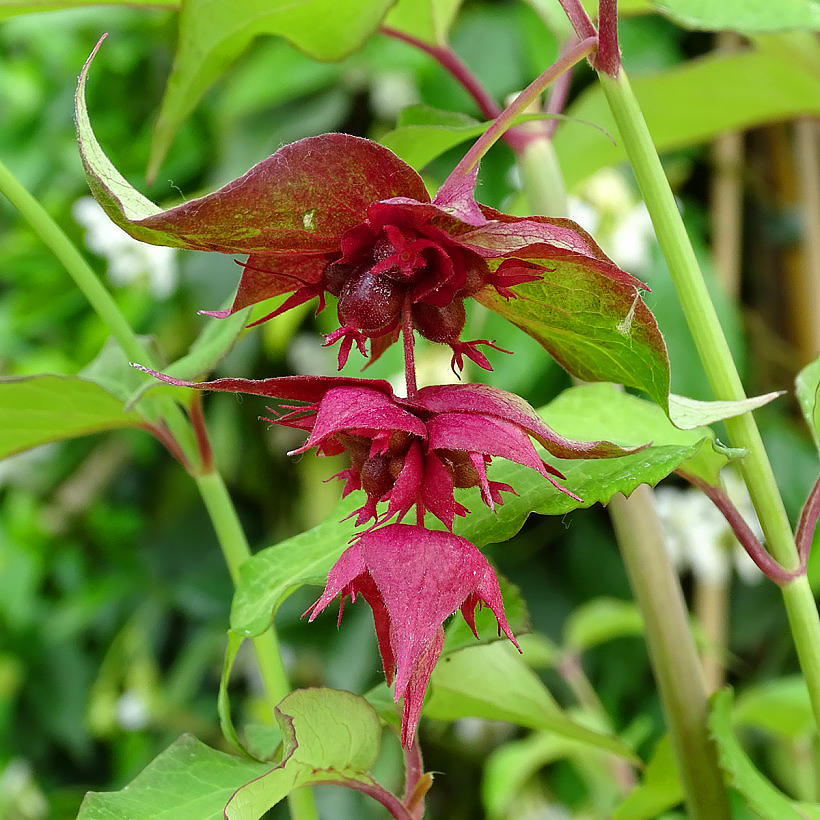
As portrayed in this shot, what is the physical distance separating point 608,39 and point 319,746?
128 millimetres

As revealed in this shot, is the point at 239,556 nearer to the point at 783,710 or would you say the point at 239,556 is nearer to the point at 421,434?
the point at 421,434

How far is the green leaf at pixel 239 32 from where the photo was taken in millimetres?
189

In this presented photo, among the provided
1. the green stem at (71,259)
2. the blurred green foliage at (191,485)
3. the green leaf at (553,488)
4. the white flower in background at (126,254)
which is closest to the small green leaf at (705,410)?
the green leaf at (553,488)

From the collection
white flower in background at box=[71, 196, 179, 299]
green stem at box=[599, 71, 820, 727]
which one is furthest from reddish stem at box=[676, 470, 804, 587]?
white flower in background at box=[71, 196, 179, 299]

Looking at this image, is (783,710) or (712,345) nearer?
(712,345)

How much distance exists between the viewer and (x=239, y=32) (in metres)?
0.19

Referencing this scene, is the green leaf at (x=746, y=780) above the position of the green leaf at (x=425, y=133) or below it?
below

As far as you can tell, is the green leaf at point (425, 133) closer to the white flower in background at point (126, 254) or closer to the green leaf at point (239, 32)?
the green leaf at point (239, 32)

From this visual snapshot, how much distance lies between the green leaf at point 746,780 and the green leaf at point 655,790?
0.05 metres

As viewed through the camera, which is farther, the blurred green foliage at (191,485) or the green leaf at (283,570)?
the blurred green foliage at (191,485)

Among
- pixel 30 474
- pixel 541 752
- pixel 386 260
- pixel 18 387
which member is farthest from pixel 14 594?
pixel 386 260

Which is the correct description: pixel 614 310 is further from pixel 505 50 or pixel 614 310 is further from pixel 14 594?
pixel 14 594

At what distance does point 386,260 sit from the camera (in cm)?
12

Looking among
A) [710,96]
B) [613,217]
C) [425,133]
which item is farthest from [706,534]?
[425,133]
